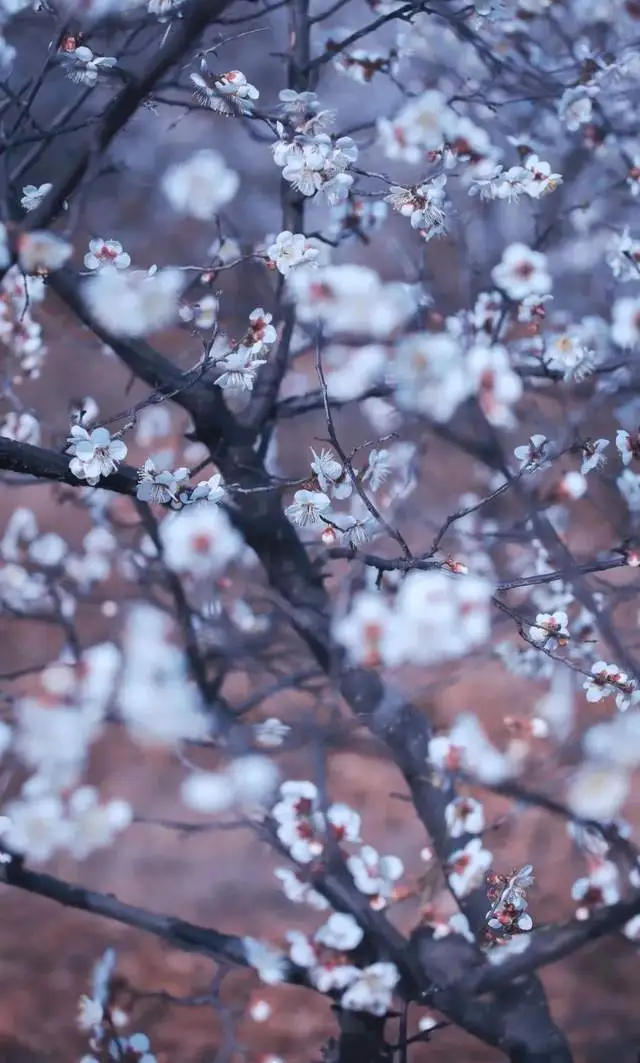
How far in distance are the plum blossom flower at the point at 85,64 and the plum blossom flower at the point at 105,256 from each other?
0.63ft

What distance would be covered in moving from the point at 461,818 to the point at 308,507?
0.64m

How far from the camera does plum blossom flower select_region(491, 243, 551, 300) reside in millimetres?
1593

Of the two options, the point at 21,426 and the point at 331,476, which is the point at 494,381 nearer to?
the point at 331,476

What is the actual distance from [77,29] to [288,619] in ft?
3.06

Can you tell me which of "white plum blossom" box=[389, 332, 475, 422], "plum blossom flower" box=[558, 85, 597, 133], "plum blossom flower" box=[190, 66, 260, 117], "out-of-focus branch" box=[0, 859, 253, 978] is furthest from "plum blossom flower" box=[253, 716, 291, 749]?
"plum blossom flower" box=[558, 85, 597, 133]

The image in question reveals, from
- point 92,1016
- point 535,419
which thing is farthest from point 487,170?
point 92,1016

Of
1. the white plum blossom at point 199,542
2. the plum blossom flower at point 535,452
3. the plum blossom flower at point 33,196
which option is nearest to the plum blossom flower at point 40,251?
the plum blossom flower at point 33,196

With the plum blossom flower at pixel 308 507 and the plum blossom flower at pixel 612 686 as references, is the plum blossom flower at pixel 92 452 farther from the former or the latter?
the plum blossom flower at pixel 612 686

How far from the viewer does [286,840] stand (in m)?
1.28

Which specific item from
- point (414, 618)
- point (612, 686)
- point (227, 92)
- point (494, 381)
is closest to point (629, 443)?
point (612, 686)

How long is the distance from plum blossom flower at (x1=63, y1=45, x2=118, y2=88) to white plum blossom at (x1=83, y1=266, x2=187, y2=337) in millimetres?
222

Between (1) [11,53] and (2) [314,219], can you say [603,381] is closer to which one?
(2) [314,219]

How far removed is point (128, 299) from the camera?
1.16 metres

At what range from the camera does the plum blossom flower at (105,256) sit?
110cm
